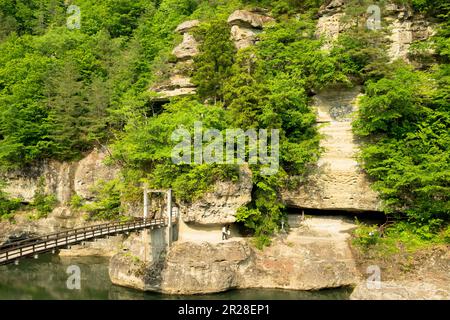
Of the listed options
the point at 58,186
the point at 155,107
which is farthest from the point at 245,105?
the point at 58,186

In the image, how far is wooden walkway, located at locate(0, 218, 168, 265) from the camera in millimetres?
12070

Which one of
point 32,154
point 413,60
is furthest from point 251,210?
point 32,154

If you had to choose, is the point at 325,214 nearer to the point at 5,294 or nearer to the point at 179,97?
the point at 179,97

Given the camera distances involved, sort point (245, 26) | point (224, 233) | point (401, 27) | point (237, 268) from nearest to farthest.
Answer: point (237, 268), point (224, 233), point (401, 27), point (245, 26)

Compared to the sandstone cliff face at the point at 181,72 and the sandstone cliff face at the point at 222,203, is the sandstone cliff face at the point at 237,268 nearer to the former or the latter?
the sandstone cliff face at the point at 222,203

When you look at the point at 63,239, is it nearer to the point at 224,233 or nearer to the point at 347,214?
the point at 224,233

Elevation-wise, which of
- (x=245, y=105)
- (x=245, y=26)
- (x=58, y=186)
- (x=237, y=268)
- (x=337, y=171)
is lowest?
(x=237, y=268)

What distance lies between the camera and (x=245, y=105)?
2084cm

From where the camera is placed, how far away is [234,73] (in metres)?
22.8

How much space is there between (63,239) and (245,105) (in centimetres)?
1238

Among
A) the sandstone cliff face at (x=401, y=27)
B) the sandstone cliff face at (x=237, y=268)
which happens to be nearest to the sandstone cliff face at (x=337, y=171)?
the sandstone cliff face at (x=237, y=268)

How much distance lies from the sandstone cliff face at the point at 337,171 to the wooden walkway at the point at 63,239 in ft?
30.5

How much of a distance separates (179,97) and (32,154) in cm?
1261

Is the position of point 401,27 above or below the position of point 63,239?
above
